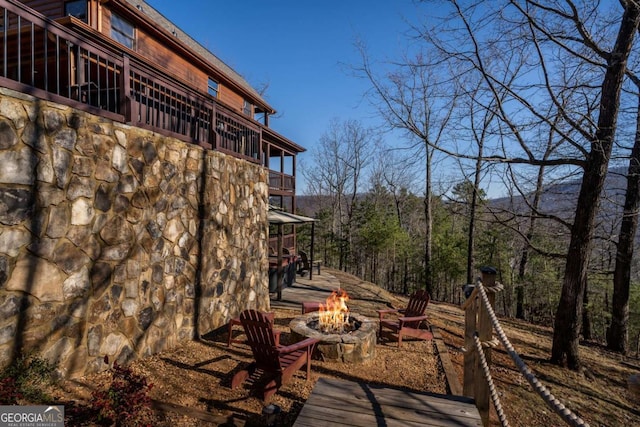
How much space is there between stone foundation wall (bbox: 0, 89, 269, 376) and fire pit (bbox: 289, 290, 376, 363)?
1853mm

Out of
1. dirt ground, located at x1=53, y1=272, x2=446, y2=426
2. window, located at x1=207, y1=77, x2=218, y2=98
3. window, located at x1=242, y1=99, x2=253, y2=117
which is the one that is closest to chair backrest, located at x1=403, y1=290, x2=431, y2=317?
dirt ground, located at x1=53, y1=272, x2=446, y2=426

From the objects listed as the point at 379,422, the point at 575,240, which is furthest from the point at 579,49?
the point at 379,422

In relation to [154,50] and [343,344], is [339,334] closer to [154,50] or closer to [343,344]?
[343,344]

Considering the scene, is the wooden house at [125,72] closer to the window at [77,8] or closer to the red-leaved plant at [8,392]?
the window at [77,8]

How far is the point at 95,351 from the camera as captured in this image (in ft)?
13.0

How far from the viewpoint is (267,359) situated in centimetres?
422

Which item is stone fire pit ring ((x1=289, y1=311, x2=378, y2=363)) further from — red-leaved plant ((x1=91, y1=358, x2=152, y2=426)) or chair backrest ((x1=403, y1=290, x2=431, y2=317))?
red-leaved plant ((x1=91, y1=358, x2=152, y2=426))

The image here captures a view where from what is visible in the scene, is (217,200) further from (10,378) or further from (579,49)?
(579,49)

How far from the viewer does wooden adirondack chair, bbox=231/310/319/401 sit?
13.4ft

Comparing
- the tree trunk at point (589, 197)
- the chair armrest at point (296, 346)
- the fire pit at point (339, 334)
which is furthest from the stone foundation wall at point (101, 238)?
the tree trunk at point (589, 197)

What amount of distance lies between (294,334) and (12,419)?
3543 mm

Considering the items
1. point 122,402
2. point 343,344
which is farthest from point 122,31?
point 343,344

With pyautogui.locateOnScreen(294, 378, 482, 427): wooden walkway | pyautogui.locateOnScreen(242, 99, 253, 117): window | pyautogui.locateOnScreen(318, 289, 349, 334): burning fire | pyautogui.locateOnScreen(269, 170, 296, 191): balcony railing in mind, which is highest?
pyautogui.locateOnScreen(242, 99, 253, 117): window

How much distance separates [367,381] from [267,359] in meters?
1.55
